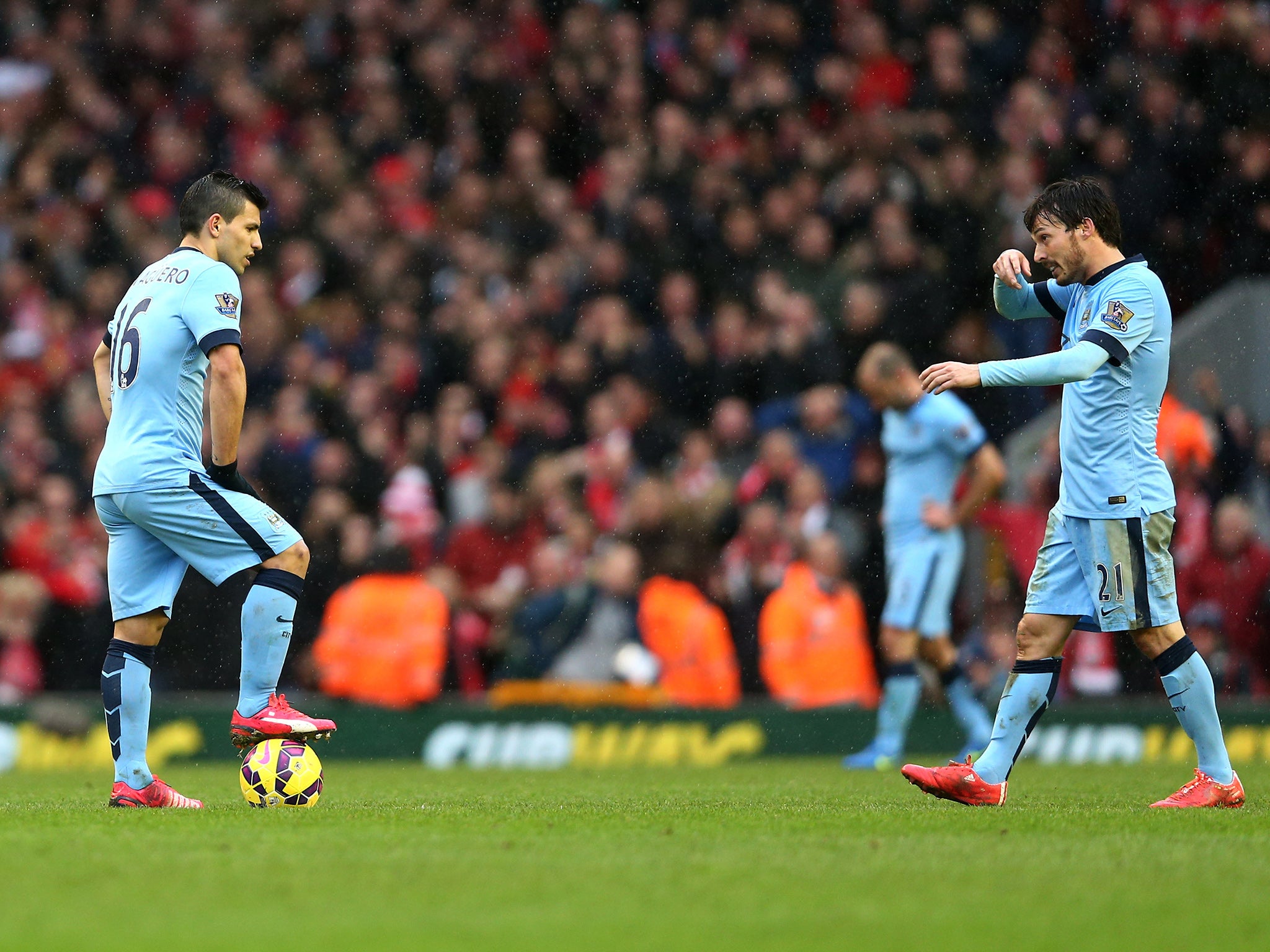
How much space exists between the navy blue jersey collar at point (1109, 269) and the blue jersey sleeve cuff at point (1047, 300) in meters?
0.27

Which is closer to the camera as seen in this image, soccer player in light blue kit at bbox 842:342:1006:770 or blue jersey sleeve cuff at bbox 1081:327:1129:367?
blue jersey sleeve cuff at bbox 1081:327:1129:367

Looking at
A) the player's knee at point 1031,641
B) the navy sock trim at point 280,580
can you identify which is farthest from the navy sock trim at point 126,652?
the player's knee at point 1031,641

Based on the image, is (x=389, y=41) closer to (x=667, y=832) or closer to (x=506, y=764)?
(x=506, y=764)

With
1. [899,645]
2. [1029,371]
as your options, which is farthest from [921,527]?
[1029,371]

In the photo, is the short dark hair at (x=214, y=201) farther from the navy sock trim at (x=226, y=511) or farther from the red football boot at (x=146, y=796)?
the red football boot at (x=146, y=796)

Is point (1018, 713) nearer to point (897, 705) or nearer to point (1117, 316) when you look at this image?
point (1117, 316)

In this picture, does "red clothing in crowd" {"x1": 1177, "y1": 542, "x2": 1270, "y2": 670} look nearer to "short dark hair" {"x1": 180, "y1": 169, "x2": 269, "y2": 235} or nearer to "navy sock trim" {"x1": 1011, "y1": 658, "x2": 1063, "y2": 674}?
"navy sock trim" {"x1": 1011, "y1": 658, "x2": 1063, "y2": 674}

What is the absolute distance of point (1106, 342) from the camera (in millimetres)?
6297

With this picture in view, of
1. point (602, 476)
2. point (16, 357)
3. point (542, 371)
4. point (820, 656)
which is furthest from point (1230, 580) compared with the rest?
Answer: point (16, 357)

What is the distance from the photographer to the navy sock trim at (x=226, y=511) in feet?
20.9

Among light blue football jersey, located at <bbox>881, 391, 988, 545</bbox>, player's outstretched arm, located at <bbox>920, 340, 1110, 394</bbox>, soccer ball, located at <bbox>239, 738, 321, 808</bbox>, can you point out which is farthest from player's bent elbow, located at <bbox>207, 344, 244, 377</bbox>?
light blue football jersey, located at <bbox>881, 391, 988, 545</bbox>

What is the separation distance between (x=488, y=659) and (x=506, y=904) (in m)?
8.28

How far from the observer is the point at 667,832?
18.9ft

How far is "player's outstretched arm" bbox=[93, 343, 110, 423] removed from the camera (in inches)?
267
